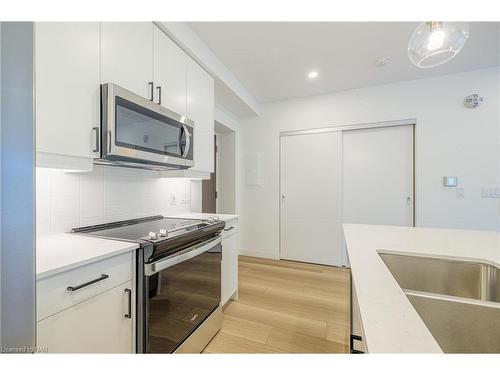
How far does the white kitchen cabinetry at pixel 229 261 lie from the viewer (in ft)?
6.29

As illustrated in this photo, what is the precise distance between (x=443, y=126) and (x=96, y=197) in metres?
3.74

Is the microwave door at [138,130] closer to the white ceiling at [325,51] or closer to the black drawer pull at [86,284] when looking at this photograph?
the black drawer pull at [86,284]

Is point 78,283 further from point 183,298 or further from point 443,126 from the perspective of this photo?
point 443,126

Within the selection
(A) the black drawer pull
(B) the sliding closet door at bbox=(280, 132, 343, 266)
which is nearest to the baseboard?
(B) the sliding closet door at bbox=(280, 132, 343, 266)

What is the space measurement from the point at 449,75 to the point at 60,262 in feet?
13.1

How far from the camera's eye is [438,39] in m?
1.07

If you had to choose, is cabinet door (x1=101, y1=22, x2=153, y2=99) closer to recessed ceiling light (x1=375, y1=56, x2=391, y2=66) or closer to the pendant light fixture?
the pendant light fixture

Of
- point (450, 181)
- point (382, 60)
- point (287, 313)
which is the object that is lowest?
point (287, 313)

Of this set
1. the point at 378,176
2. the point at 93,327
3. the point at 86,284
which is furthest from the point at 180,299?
the point at 378,176

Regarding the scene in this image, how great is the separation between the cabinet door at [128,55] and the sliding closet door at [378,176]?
9.01 ft

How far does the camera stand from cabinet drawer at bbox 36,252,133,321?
72 cm

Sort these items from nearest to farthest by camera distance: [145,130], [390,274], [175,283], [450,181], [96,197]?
[390,274], [175,283], [145,130], [96,197], [450,181]
